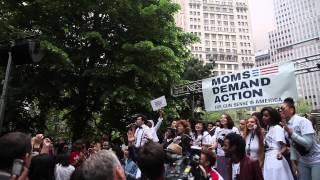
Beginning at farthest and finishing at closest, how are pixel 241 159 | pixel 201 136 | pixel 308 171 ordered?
pixel 201 136 < pixel 308 171 < pixel 241 159

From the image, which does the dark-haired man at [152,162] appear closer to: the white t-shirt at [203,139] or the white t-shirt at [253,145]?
the white t-shirt at [253,145]

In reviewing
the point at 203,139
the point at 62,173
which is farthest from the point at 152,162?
the point at 203,139

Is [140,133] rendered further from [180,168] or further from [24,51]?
[180,168]

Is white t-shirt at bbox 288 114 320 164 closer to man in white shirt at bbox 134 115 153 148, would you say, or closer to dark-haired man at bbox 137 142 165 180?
dark-haired man at bbox 137 142 165 180

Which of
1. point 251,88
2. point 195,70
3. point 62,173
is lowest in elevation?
point 62,173

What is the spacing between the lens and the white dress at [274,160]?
19.7 feet

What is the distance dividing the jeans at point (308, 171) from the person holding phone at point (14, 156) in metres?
4.38

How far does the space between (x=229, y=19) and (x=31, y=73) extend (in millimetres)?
136338

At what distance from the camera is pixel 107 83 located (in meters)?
14.6

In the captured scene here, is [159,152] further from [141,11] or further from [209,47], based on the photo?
[209,47]

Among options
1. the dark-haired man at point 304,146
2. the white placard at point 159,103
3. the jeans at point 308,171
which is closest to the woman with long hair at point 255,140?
the dark-haired man at point 304,146

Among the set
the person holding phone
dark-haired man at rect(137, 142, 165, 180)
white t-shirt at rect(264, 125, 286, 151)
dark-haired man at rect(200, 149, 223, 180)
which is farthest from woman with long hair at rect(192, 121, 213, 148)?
the person holding phone

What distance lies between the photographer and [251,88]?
12227 millimetres

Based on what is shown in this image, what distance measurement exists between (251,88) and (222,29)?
445ft
